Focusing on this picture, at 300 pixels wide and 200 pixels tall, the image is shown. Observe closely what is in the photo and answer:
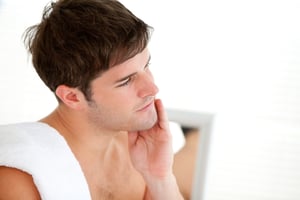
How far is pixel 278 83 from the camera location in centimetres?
160

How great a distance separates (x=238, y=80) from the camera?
1620 millimetres

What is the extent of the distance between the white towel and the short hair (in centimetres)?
14

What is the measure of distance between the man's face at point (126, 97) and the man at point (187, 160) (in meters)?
0.45

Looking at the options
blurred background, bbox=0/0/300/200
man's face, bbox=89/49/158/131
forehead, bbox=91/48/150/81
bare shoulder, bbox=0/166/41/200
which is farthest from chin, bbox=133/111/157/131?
blurred background, bbox=0/0/300/200

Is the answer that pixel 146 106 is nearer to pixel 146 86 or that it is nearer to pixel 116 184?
pixel 146 86

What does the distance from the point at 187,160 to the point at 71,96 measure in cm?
60

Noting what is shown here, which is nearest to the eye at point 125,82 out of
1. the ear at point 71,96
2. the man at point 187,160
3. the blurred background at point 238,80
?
the ear at point 71,96

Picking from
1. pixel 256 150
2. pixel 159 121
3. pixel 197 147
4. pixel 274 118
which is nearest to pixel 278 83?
pixel 274 118

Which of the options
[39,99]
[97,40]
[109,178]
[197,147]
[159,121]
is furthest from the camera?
[39,99]

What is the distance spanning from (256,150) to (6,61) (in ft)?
3.35

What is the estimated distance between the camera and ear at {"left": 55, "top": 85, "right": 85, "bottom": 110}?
105cm

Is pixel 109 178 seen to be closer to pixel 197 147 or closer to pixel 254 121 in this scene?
pixel 197 147

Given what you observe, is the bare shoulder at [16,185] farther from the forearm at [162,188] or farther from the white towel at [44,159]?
the forearm at [162,188]

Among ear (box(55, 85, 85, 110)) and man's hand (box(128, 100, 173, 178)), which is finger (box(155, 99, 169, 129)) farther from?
ear (box(55, 85, 85, 110))
